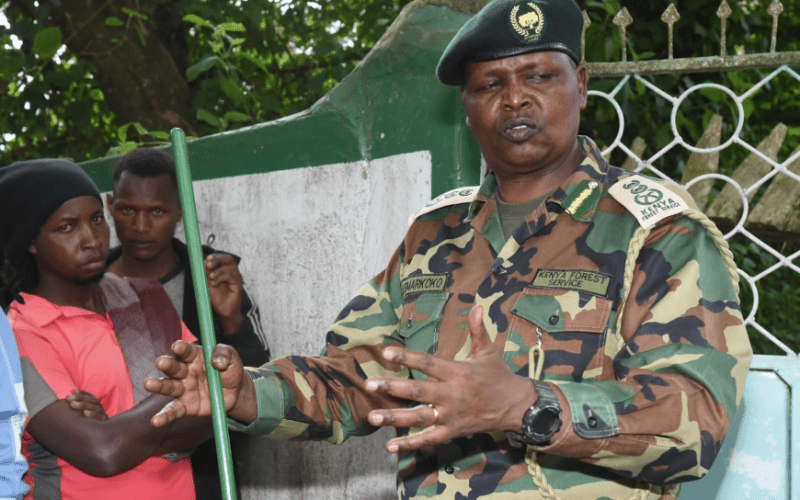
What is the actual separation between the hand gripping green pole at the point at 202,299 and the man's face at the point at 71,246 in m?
1.06

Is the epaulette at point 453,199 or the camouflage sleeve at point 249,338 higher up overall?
the epaulette at point 453,199

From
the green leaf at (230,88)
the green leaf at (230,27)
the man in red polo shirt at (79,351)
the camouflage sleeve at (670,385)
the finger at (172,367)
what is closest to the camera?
the camouflage sleeve at (670,385)

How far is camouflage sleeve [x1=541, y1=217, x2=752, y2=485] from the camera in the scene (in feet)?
3.70

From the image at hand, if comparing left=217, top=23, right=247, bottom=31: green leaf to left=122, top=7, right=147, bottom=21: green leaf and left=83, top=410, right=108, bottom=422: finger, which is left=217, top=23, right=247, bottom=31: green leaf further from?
left=83, top=410, right=108, bottom=422: finger

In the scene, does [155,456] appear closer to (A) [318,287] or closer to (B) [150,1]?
(A) [318,287]

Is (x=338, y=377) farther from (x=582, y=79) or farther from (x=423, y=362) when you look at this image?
(x=582, y=79)

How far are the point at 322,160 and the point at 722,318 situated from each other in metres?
1.69

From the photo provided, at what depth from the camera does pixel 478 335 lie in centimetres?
107

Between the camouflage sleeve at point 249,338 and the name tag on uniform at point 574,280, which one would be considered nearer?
the name tag on uniform at point 574,280

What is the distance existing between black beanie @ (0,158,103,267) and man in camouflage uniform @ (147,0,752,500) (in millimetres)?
999

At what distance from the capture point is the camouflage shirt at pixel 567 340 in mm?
1143

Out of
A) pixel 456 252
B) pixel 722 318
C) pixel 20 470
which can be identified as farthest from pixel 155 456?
pixel 722 318

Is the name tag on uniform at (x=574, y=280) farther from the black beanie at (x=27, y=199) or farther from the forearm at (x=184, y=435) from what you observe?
the black beanie at (x=27, y=199)

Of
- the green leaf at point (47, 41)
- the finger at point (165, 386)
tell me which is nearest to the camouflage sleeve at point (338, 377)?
the finger at point (165, 386)
